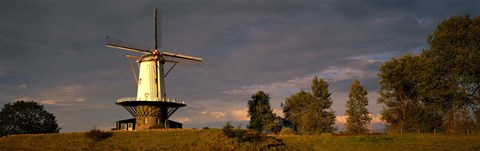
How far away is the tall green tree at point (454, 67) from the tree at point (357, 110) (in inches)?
626

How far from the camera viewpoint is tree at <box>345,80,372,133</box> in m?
78.6

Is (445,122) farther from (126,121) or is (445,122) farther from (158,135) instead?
(126,121)

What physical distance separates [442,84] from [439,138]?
15.5 m

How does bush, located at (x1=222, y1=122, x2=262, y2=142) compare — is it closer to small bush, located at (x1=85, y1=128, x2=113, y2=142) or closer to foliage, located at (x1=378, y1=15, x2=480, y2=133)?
small bush, located at (x1=85, y1=128, x2=113, y2=142)

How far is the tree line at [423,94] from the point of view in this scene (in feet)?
204

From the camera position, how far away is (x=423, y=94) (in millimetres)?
66875

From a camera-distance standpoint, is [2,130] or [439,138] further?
[2,130]

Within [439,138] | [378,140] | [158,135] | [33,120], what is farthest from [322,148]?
[33,120]

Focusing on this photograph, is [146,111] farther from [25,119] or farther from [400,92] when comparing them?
[400,92]

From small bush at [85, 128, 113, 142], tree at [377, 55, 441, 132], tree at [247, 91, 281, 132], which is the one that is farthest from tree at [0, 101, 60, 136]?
tree at [377, 55, 441, 132]

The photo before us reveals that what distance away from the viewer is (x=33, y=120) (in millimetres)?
73188

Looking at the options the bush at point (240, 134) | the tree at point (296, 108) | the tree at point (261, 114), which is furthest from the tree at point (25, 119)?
the tree at point (296, 108)

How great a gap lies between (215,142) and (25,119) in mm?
40502

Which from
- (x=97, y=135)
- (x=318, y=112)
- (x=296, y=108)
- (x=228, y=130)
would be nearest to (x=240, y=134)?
(x=228, y=130)
